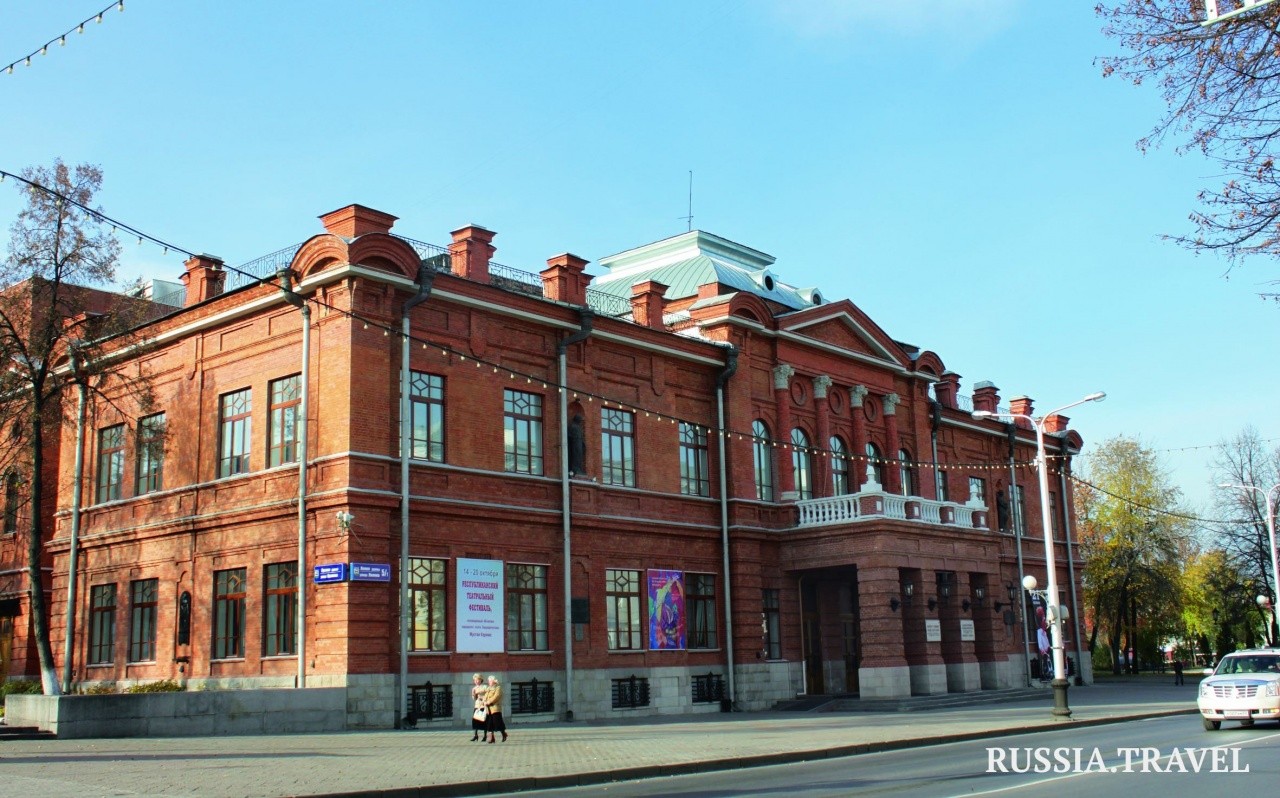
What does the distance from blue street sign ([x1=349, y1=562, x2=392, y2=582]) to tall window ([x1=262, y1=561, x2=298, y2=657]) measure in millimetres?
2323

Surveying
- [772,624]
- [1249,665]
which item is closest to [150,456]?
[772,624]

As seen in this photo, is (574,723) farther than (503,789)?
Yes

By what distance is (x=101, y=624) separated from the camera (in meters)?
32.2

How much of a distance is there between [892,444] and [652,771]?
26.0 m

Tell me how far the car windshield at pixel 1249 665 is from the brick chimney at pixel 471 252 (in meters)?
18.5

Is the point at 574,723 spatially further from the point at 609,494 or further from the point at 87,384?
the point at 87,384

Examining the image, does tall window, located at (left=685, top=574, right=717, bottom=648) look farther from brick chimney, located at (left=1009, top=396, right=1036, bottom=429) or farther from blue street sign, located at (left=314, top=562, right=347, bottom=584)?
brick chimney, located at (left=1009, top=396, right=1036, bottom=429)

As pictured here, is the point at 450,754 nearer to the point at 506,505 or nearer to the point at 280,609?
the point at 280,609

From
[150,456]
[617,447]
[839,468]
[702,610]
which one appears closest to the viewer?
[150,456]

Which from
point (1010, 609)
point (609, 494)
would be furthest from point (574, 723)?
point (1010, 609)

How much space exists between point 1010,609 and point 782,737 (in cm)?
2277

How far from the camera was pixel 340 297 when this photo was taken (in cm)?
2669

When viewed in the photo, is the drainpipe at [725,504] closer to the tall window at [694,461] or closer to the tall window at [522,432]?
the tall window at [694,461]

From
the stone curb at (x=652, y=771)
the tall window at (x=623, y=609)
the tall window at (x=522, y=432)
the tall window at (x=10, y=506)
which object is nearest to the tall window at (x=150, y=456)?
the tall window at (x=10, y=506)
